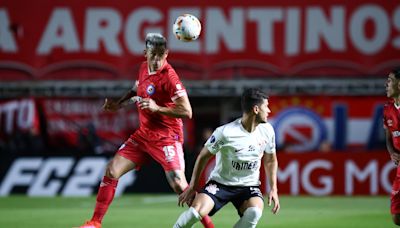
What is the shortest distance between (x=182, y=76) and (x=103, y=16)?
7.98ft

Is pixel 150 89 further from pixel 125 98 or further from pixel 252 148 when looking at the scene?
pixel 252 148

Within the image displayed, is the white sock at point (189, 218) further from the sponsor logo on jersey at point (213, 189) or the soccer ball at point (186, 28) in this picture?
the soccer ball at point (186, 28)

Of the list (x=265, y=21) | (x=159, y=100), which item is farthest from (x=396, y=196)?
(x=265, y=21)

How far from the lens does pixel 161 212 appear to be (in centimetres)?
1344

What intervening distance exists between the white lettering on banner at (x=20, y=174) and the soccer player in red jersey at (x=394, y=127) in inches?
390

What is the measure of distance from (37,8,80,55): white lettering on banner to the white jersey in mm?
13794

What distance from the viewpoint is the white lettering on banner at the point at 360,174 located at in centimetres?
1780

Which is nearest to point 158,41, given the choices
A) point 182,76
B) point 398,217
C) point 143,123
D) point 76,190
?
point 143,123

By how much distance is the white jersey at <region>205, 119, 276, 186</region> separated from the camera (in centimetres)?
820

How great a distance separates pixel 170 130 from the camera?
31.9 feet

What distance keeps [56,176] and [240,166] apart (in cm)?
993

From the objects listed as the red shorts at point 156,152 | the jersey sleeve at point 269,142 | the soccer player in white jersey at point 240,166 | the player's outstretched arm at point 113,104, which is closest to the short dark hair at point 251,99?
the soccer player in white jersey at point 240,166

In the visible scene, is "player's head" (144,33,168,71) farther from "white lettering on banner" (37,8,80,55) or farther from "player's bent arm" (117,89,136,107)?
"white lettering on banner" (37,8,80,55)

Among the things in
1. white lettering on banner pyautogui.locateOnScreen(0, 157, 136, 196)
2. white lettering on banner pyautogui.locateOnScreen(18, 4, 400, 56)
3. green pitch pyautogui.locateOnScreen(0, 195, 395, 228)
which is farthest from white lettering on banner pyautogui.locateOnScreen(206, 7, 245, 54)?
green pitch pyautogui.locateOnScreen(0, 195, 395, 228)
